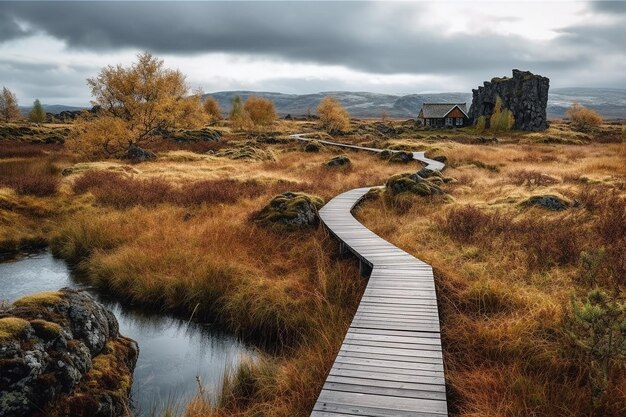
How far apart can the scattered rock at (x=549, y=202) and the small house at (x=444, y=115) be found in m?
81.7

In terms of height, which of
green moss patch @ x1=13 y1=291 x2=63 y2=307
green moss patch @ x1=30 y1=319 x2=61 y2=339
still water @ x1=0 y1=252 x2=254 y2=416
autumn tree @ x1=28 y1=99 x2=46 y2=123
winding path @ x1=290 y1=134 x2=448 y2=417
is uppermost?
autumn tree @ x1=28 y1=99 x2=46 y2=123

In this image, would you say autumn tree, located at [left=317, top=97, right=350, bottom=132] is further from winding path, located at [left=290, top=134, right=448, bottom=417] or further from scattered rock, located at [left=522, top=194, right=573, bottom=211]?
winding path, located at [left=290, top=134, right=448, bottom=417]

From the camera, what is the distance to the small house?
93.2 metres

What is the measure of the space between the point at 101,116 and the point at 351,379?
121 ft

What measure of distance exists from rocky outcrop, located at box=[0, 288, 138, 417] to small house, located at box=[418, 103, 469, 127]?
94087mm

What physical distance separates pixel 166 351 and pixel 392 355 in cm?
504

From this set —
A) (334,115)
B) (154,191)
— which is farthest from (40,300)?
(334,115)

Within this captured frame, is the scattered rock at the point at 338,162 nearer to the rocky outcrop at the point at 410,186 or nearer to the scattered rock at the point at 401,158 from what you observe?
the scattered rock at the point at 401,158

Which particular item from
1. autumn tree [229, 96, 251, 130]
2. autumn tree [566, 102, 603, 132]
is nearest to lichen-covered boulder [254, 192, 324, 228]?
autumn tree [229, 96, 251, 130]

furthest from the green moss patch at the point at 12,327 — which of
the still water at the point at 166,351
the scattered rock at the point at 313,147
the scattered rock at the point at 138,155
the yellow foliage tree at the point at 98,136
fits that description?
the scattered rock at the point at 313,147

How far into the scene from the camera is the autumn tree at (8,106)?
292 feet

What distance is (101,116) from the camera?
117 feet

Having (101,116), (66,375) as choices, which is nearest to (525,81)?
(101,116)

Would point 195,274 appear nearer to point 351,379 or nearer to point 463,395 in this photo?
point 351,379
